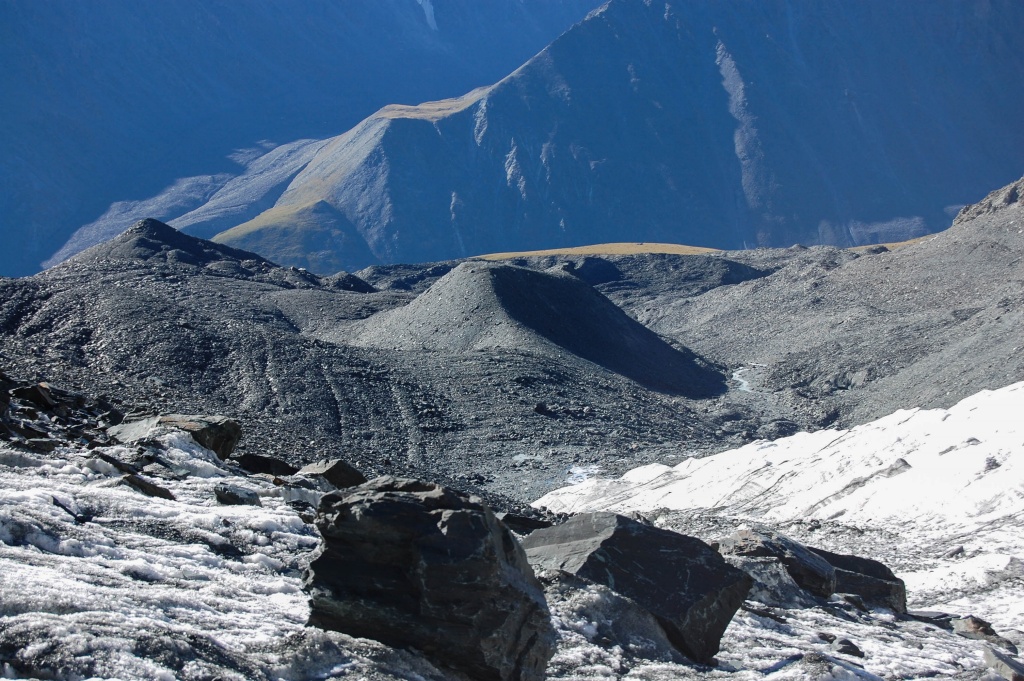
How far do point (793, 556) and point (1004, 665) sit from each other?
309cm

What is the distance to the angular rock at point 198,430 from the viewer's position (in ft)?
50.3

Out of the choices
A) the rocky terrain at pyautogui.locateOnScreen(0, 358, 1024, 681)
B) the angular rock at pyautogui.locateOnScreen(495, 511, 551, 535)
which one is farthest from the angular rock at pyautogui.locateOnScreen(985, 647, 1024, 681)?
the angular rock at pyautogui.locateOnScreen(495, 511, 551, 535)

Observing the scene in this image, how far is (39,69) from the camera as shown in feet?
600

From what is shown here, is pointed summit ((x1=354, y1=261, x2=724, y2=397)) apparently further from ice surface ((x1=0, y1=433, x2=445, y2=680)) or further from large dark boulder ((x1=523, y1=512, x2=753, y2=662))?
ice surface ((x1=0, y1=433, x2=445, y2=680))

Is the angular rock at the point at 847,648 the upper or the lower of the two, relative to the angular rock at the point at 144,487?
lower

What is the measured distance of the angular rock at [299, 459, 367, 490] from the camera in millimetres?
15492

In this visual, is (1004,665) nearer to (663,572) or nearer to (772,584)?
(772,584)

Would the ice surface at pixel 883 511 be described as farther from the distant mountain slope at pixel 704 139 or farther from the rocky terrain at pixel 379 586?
the distant mountain slope at pixel 704 139

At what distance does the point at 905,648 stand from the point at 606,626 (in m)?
4.12

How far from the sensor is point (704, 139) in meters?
168

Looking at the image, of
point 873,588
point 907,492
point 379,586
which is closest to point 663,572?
point 379,586

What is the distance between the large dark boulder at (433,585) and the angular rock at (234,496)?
3702mm

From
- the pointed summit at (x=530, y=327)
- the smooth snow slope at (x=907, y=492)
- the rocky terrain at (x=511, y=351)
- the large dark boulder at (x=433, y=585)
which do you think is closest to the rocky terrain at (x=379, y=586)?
the large dark boulder at (x=433, y=585)

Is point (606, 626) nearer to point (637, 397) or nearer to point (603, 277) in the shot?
point (637, 397)
